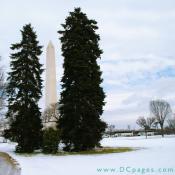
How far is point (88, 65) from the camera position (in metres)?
36.1

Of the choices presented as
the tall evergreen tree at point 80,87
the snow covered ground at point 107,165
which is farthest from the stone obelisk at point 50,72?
the snow covered ground at point 107,165

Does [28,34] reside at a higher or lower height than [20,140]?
higher

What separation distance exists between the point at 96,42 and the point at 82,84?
18.4ft

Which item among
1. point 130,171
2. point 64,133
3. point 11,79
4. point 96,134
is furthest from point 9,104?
point 130,171

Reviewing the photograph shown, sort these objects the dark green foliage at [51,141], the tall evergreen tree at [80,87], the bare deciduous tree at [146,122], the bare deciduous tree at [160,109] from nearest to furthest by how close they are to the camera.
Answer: the dark green foliage at [51,141], the tall evergreen tree at [80,87], the bare deciduous tree at [160,109], the bare deciduous tree at [146,122]

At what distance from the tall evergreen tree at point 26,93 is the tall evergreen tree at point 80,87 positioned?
3281 mm

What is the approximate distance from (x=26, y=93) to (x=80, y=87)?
6.69 meters

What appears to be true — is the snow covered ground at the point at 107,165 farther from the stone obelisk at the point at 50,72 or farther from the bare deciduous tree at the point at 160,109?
the bare deciduous tree at the point at 160,109

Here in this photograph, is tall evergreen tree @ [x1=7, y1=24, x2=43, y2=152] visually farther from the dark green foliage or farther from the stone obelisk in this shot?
the stone obelisk

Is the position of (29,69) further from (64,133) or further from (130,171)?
(130,171)

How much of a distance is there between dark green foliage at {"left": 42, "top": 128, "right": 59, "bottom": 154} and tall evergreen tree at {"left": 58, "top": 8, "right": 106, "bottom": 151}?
4.60ft

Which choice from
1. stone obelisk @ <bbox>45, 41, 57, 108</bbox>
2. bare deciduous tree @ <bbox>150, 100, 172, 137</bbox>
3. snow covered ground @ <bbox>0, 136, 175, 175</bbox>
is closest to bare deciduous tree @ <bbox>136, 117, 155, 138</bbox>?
bare deciduous tree @ <bbox>150, 100, 172, 137</bbox>

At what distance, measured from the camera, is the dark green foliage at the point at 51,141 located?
32625mm

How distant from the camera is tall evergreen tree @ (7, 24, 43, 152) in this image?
1427 inches
